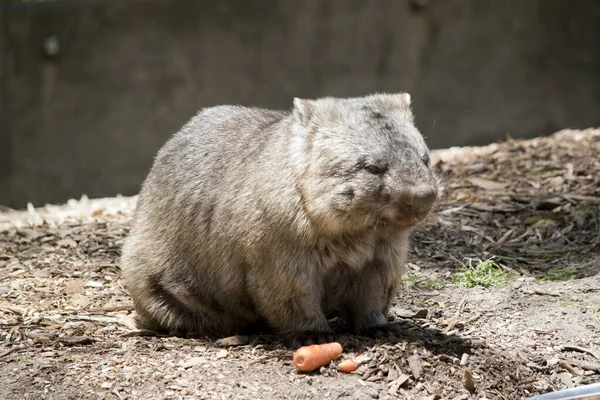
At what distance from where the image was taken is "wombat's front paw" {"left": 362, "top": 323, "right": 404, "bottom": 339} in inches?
197

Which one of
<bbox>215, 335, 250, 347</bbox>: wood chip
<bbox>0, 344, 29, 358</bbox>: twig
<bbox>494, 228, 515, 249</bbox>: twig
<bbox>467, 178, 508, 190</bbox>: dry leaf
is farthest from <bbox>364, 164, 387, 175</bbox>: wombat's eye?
<bbox>467, 178, 508, 190</bbox>: dry leaf

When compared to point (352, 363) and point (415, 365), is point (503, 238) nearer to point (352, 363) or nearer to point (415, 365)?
point (415, 365)

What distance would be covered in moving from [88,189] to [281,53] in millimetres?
2763

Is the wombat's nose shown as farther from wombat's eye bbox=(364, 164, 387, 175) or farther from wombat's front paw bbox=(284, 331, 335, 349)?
wombat's front paw bbox=(284, 331, 335, 349)

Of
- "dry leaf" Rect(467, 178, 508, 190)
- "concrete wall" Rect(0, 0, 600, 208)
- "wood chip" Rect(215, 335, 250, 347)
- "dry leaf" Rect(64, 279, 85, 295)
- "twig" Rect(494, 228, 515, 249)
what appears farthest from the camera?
"concrete wall" Rect(0, 0, 600, 208)

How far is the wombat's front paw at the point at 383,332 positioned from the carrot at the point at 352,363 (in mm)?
316

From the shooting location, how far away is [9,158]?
10.4 metres

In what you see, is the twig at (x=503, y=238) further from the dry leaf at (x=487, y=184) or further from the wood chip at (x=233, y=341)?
the wood chip at (x=233, y=341)

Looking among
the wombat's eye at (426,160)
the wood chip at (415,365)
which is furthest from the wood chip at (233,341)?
the wombat's eye at (426,160)

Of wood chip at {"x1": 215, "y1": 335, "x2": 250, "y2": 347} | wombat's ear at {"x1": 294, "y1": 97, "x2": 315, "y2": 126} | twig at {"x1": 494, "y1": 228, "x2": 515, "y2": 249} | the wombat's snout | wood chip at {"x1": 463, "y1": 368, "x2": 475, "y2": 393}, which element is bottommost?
wood chip at {"x1": 215, "y1": 335, "x2": 250, "y2": 347}

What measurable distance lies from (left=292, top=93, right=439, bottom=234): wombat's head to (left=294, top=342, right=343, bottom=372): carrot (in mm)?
602

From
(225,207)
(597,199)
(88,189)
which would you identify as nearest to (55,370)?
(225,207)

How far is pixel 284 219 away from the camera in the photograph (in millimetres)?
4777

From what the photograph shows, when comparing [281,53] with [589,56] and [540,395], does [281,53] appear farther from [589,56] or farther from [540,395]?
[540,395]
